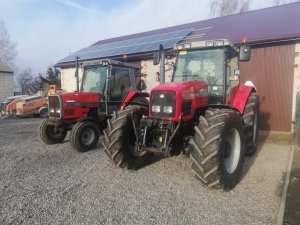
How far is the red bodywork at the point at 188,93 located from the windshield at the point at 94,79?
3.37 metres

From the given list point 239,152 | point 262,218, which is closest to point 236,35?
point 239,152

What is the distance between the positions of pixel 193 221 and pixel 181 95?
2059 mm

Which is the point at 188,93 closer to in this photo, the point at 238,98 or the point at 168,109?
the point at 168,109

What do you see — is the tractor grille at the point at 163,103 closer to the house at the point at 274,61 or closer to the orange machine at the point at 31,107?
the house at the point at 274,61

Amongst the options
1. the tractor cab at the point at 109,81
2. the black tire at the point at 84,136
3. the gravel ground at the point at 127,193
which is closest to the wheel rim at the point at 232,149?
the gravel ground at the point at 127,193

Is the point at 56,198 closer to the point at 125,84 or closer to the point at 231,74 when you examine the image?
the point at 231,74

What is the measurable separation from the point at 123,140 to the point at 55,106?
10.5 ft

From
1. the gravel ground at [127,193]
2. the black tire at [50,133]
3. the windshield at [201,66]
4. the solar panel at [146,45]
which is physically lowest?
the gravel ground at [127,193]

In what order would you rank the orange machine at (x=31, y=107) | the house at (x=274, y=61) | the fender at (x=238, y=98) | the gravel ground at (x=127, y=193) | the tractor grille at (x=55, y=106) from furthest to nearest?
the orange machine at (x=31, y=107) → the house at (x=274, y=61) → the tractor grille at (x=55, y=106) → the fender at (x=238, y=98) → the gravel ground at (x=127, y=193)

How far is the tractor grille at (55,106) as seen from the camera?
7648 mm

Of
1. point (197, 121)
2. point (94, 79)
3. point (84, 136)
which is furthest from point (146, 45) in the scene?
point (197, 121)

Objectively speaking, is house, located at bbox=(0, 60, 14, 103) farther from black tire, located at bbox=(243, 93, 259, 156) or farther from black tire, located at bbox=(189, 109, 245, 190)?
black tire, located at bbox=(189, 109, 245, 190)

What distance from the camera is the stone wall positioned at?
2928 centimetres

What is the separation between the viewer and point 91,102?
796 cm
